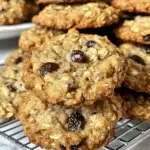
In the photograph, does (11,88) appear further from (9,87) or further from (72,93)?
(72,93)

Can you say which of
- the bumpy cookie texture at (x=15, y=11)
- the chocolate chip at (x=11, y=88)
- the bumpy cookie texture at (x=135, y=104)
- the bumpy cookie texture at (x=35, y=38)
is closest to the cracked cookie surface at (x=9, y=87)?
the chocolate chip at (x=11, y=88)

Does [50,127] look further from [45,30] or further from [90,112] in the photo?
[45,30]

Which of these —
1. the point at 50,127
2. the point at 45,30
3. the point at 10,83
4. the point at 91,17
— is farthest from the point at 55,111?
the point at 45,30

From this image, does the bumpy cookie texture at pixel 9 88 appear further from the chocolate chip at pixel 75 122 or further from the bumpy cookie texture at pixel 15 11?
the bumpy cookie texture at pixel 15 11

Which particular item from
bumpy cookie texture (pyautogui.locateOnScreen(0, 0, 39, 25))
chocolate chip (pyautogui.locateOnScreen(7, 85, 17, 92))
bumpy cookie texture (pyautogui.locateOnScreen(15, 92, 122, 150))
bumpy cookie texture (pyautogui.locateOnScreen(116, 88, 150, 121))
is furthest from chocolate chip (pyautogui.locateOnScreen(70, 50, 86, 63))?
bumpy cookie texture (pyautogui.locateOnScreen(0, 0, 39, 25))

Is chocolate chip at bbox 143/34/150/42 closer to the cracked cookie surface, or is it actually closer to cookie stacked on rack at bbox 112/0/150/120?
cookie stacked on rack at bbox 112/0/150/120

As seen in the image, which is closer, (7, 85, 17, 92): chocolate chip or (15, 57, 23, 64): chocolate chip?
(7, 85, 17, 92): chocolate chip

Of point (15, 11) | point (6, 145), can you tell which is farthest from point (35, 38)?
point (6, 145)
